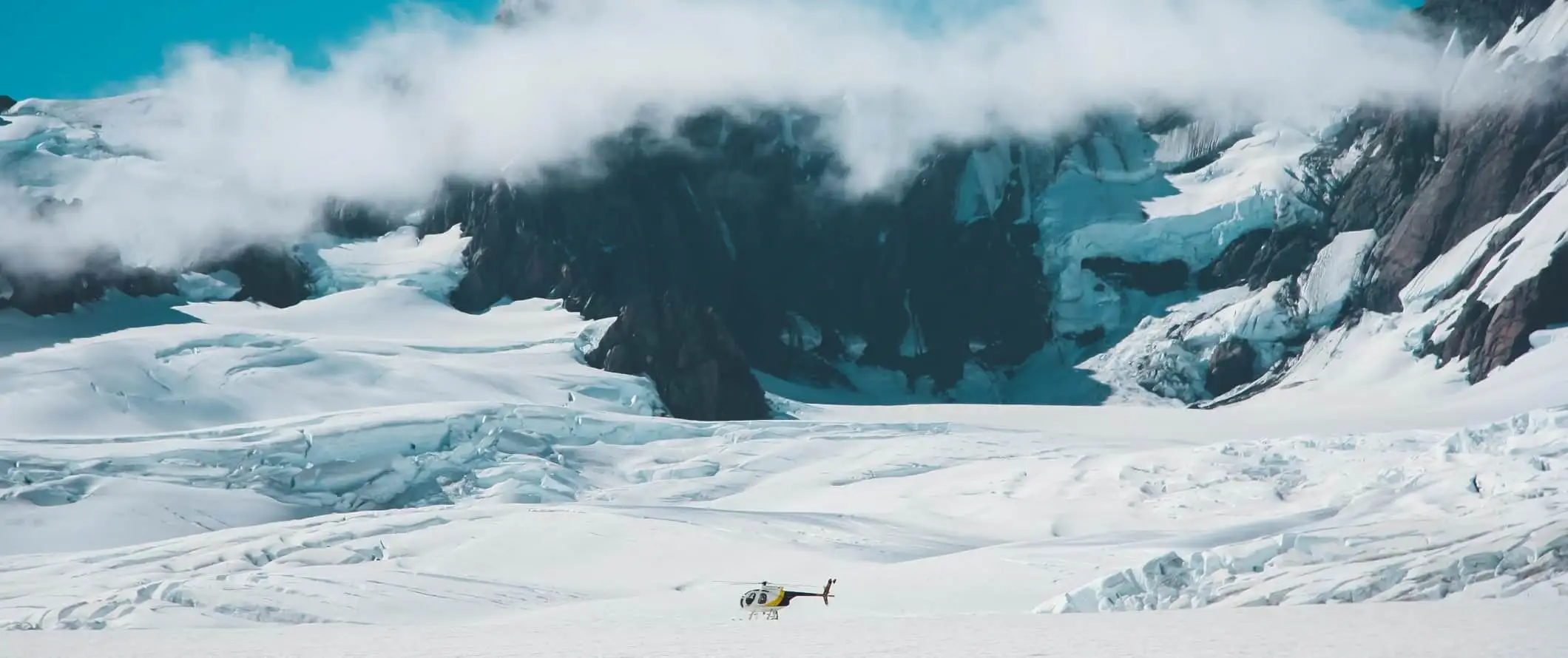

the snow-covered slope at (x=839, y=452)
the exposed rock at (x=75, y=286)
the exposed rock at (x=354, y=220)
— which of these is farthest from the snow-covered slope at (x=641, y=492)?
the exposed rock at (x=354, y=220)

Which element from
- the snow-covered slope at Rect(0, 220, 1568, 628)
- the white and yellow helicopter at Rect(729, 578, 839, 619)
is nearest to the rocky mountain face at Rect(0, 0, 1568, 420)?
the snow-covered slope at Rect(0, 220, 1568, 628)

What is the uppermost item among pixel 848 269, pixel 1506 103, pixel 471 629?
pixel 1506 103

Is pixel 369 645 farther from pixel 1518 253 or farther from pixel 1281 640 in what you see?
pixel 1518 253

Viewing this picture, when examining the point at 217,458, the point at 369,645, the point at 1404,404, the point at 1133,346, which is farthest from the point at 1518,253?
the point at 369,645

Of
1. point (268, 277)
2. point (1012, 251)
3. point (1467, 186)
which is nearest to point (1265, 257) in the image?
point (1467, 186)

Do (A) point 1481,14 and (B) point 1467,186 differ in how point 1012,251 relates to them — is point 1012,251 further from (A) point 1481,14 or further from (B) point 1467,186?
(A) point 1481,14

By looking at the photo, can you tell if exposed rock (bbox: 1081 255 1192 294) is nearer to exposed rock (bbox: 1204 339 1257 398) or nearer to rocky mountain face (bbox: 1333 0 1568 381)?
exposed rock (bbox: 1204 339 1257 398)
